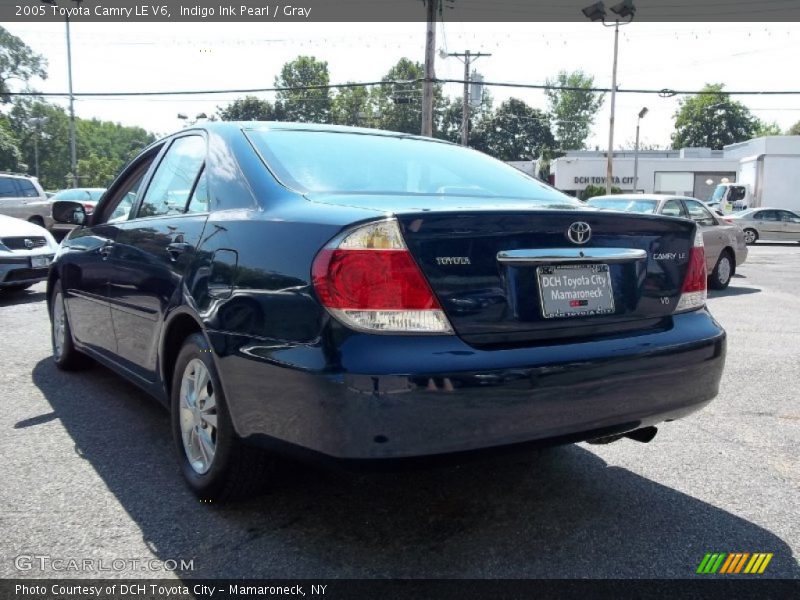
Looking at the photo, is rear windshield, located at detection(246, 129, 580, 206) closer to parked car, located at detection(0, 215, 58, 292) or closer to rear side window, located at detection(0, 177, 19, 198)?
parked car, located at detection(0, 215, 58, 292)

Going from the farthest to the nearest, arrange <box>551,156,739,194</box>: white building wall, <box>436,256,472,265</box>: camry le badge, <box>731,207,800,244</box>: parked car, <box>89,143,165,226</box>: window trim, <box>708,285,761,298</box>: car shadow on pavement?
<box>551,156,739,194</box>: white building wall
<box>731,207,800,244</box>: parked car
<box>708,285,761,298</box>: car shadow on pavement
<box>89,143,165,226</box>: window trim
<box>436,256,472,265</box>: camry le badge

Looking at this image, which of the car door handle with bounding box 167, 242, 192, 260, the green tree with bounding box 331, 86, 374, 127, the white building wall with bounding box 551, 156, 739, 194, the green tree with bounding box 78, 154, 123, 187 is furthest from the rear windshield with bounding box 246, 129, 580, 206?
the green tree with bounding box 78, 154, 123, 187

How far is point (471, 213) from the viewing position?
90.8 inches

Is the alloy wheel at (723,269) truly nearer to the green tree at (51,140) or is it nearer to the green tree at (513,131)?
the green tree at (51,140)

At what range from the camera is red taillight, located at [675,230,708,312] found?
2.81 m

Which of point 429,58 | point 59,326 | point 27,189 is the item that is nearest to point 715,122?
point 429,58

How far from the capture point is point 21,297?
912 centimetres

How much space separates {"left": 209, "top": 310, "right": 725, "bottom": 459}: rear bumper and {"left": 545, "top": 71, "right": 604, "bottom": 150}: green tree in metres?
90.6

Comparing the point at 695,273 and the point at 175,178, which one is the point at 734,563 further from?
the point at 175,178

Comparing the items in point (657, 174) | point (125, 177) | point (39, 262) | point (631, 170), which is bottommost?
point (39, 262)

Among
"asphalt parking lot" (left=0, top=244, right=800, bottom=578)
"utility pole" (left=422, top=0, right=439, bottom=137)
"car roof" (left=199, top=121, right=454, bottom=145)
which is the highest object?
"utility pole" (left=422, top=0, right=439, bottom=137)

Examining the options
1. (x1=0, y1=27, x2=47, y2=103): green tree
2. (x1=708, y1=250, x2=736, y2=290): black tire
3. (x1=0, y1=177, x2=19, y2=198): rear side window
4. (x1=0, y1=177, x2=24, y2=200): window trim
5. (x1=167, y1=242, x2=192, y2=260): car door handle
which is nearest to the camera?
(x1=167, y1=242, x2=192, y2=260): car door handle

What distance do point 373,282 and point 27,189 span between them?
51.9ft
